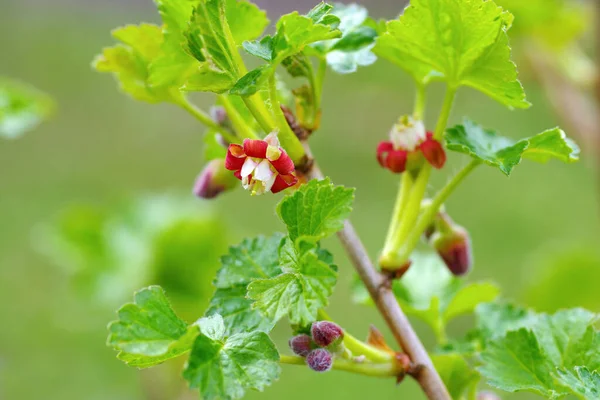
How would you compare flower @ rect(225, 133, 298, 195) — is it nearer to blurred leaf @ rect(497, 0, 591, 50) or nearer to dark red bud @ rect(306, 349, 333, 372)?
dark red bud @ rect(306, 349, 333, 372)

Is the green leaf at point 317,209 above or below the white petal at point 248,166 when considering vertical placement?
below

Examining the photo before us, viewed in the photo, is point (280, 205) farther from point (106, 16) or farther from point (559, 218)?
point (106, 16)

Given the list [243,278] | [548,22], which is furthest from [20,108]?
[548,22]

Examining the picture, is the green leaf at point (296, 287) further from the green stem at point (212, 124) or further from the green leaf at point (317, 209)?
the green stem at point (212, 124)

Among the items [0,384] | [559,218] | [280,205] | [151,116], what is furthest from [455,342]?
[151,116]

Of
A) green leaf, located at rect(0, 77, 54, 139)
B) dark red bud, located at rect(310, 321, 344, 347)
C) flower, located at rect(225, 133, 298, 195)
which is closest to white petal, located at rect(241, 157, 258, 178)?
flower, located at rect(225, 133, 298, 195)

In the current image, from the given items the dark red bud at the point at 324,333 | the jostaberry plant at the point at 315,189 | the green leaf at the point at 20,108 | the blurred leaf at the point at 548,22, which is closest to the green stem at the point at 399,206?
the jostaberry plant at the point at 315,189
